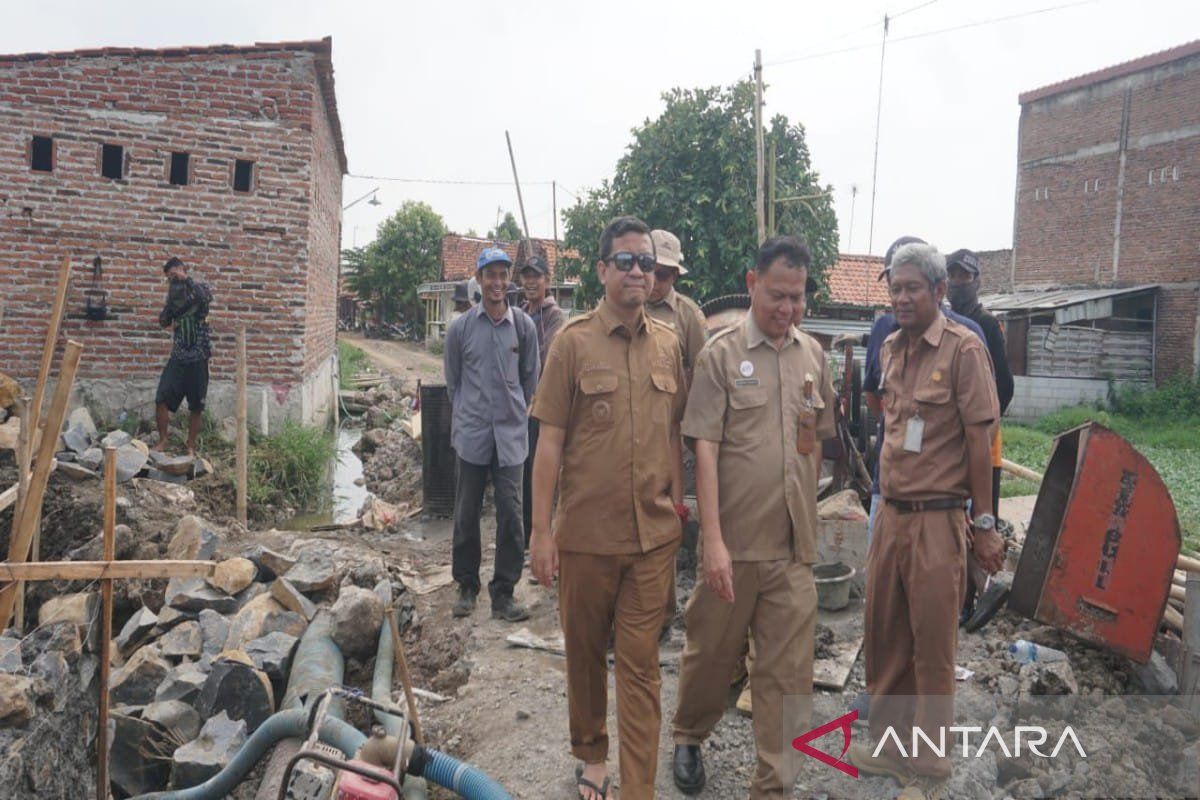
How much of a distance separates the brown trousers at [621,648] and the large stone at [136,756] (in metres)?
2.21

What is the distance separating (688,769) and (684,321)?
1.95m

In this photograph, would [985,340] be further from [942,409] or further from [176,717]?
[176,717]

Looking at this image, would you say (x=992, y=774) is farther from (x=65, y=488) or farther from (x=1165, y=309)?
(x=1165, y=309)

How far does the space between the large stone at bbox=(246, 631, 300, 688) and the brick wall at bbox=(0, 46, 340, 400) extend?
5.24m

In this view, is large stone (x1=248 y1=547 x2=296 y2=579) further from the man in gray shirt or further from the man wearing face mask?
the man wearing face mask

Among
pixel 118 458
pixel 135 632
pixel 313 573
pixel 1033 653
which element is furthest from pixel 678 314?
pixel 118 458

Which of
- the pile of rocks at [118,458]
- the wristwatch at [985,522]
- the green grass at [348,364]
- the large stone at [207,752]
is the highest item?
the wristwatch at [985,522]

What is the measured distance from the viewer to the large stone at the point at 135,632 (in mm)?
4805

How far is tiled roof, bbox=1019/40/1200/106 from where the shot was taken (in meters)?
18.2

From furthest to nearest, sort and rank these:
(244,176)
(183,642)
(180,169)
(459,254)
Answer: (459,254), (244,176), (180,169), (183,642)

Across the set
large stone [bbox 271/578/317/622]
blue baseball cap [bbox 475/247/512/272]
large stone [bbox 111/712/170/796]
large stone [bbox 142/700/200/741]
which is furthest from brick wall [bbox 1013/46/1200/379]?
large stone [bbox 111/712/170/796]

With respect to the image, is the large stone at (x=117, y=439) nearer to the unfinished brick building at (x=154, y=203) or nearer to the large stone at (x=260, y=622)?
the unfinished brick building at (x=154, y=203)

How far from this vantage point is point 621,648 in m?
2.72

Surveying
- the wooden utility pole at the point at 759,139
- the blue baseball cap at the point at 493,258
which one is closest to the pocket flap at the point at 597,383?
the blue baseball cap at the point at 493,258
